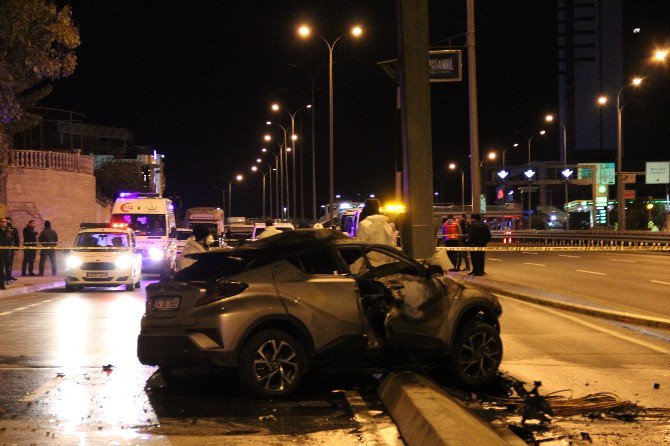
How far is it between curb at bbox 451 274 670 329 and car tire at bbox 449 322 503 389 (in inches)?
236

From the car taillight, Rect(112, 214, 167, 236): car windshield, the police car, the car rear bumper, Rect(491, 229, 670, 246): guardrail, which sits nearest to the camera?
the car rear bumper

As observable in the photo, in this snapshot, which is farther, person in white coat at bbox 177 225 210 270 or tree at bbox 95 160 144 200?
tree at bbox 95 160 144 200

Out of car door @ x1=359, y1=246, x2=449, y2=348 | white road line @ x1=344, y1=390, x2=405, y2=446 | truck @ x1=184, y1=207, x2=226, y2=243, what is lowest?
white road line @ x1=344, y1=390, x2=405, y2=446

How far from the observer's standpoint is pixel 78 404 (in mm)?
8227

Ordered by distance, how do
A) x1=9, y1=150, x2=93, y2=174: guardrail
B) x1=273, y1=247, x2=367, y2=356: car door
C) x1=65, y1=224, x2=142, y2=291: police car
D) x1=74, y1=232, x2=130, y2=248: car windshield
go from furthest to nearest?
x1=9, y1=150, x2=93, y2=174: guardrail, x1=74, y1=232, x2=130, y2=248: car windshield, x1=65, y1=224, x2=142, y2=291: police car, x1=273, y1=247, x2=367, y2=356: car door

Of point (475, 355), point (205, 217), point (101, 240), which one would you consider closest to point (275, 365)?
point (475, 355)

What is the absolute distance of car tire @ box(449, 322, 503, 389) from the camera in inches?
355

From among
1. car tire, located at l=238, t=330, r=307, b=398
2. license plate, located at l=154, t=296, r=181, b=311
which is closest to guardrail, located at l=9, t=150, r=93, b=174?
license plate, located at l=154, t=296, r=181, b=311

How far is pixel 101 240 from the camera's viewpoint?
25406 millimetres

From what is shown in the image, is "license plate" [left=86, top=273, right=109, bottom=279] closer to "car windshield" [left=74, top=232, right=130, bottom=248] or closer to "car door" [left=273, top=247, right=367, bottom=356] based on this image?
"car windshield" [left=74, top=232, right=130, bottom=248]

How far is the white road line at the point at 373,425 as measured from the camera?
6853mm

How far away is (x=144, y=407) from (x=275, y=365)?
127 cm

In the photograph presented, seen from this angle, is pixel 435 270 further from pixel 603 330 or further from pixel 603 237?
pixel 603 237

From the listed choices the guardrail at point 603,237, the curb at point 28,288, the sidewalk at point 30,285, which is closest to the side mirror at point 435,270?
the sidewalk at point 30,285
